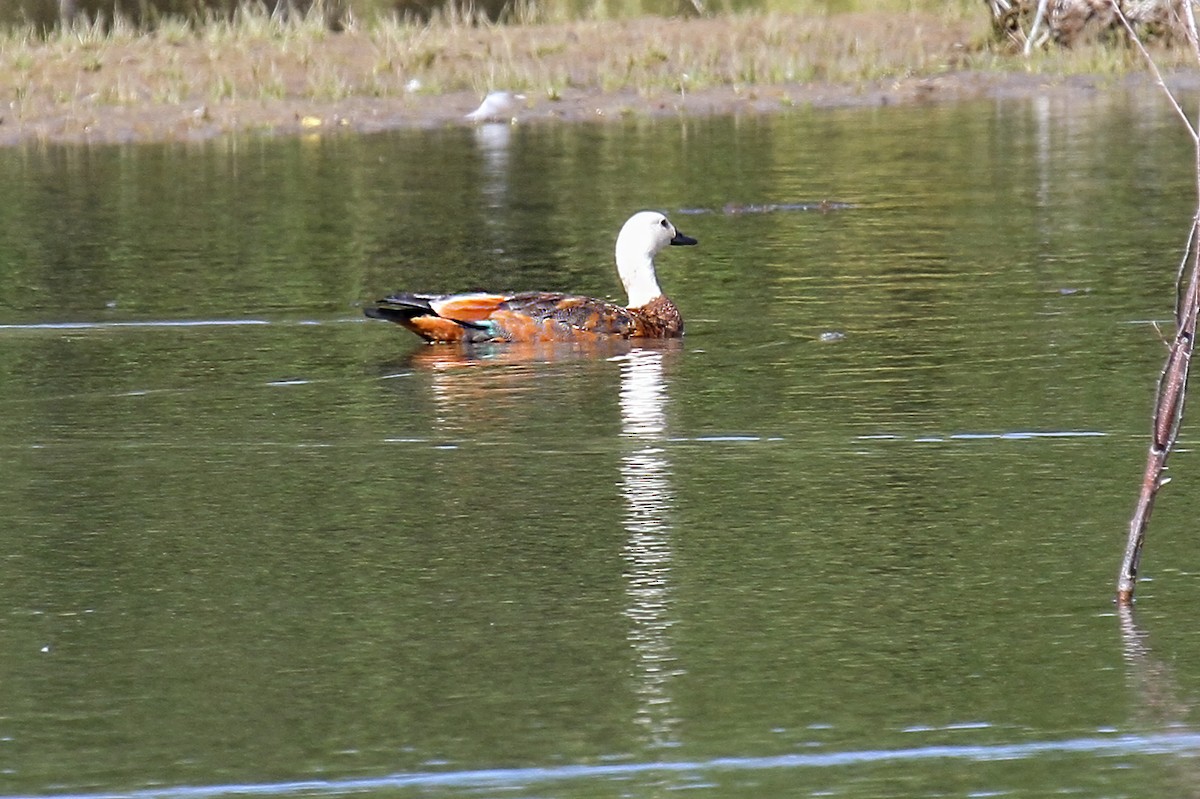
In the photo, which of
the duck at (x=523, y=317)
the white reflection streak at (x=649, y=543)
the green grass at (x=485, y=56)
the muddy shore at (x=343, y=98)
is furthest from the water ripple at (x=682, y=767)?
the green grass at (x=485, y=56)

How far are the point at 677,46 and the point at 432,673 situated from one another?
75.6ft

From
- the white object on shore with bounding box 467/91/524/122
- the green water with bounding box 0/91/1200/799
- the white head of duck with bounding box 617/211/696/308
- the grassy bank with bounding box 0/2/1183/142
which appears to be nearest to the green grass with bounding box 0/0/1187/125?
the grassy bank with bounding box 0/2/1183/142

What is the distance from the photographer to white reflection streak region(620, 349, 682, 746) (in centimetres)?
521

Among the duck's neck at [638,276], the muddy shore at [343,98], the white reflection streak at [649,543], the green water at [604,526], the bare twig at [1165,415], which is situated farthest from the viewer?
the muddy shore at [343,98]

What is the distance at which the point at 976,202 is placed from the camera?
611 inches

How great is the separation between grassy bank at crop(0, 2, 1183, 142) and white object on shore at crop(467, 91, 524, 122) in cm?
42

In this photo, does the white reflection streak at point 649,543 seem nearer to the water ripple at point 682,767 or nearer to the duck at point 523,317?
the water ripple at point 682,767

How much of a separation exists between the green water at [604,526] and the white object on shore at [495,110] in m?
9.92

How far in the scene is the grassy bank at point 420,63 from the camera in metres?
24.4

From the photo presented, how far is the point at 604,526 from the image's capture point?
688cm

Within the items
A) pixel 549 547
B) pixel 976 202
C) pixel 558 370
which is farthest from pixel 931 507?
pixel 976 202

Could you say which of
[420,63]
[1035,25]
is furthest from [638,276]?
[1035,25]

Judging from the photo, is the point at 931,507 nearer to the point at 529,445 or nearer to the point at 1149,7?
the point at 529,445

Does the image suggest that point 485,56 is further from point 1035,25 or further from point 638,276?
point 638,276
